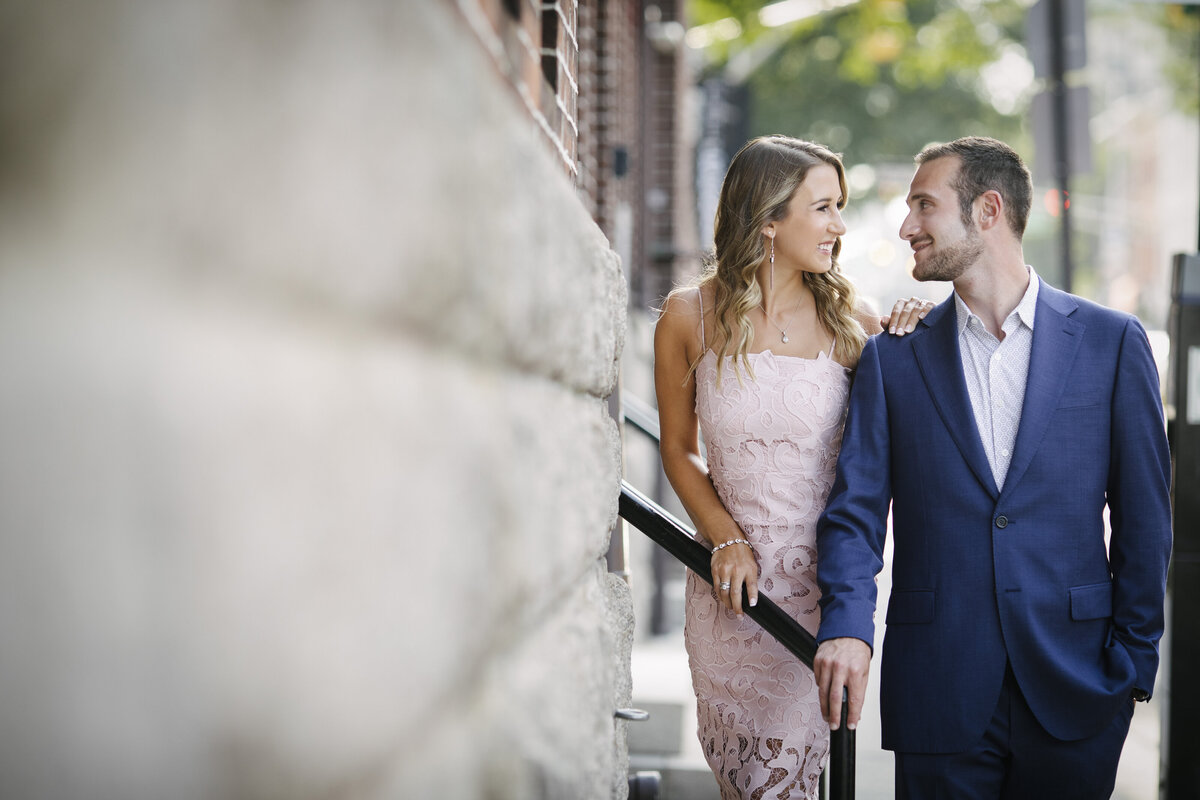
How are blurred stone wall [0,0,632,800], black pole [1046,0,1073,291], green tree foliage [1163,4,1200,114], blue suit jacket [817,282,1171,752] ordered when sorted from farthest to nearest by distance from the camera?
green tree foliage [1163,4,1200,114] < black pole [1046,0,1073,291] < blue suit jacket [817,282,1171,752] < blurred stone wall [0,0,632,800]

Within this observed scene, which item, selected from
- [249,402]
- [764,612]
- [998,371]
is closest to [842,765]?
[764,612]

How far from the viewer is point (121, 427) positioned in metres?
0.46

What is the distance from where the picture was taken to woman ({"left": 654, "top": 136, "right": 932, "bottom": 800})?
108 inches

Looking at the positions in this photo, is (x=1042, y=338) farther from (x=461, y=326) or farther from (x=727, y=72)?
(x=727, y=72)

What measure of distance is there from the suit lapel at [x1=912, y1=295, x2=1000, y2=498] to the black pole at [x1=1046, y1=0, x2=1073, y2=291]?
554 cm

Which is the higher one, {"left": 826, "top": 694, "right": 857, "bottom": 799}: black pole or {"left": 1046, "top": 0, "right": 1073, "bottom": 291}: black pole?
{"left": 1046, "top": 0, "right": 1073, "bottom": 291}: black pole

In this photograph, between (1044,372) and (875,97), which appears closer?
(1044,372)

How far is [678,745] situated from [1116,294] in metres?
30.0

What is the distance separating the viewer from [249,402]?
0.55 meters

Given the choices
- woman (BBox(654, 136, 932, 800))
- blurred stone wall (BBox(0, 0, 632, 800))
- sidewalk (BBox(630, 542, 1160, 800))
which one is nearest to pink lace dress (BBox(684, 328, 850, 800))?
woman (BBox(654, 136, 932, 800))

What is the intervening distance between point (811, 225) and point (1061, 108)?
575 cm

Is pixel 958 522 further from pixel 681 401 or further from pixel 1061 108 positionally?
pixel 1061 108

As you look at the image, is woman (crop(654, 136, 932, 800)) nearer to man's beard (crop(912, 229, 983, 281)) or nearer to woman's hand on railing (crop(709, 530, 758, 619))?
woman's hand on railing (crop(709, 530, 758, 619))

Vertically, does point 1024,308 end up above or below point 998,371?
above
